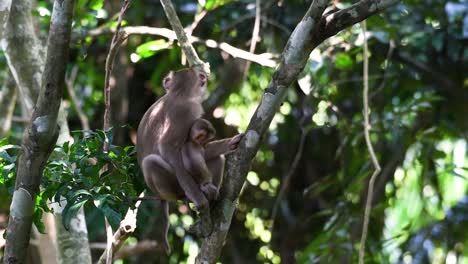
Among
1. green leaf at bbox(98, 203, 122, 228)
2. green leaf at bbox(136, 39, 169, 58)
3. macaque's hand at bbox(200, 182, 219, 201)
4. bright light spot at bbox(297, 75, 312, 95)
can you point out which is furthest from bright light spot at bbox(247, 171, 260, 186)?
green leaf at bbox(98, 203, 122, 228)

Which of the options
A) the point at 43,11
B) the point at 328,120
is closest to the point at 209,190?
the point at 43,11

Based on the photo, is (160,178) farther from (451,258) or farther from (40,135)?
(451,258)

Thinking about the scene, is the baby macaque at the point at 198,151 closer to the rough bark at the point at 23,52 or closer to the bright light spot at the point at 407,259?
the rough bark at the point at 23,52

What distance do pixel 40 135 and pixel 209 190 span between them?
42.2 inches

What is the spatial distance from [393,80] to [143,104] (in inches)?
97.1

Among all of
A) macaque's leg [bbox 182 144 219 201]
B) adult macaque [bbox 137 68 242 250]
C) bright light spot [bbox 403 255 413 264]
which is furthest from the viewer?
bright light spot [bbox 403 255 413 264]

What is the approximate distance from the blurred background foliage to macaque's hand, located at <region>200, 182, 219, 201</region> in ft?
4.00

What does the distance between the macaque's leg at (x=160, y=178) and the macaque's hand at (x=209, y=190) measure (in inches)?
7.8

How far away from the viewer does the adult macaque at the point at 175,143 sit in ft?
12.9

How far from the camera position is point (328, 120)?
634 cm

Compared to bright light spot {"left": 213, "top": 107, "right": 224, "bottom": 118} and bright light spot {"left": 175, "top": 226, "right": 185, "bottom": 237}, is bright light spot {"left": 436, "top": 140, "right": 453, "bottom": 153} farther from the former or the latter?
bright light spot {"left": 175, "top": 226, "right": 185, "bottom": 237}

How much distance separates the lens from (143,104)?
7.91 meters

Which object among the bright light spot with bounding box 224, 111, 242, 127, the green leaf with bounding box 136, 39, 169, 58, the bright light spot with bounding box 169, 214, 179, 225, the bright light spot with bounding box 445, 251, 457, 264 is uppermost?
the green leaf with bounding box 136, 39, 169, 58

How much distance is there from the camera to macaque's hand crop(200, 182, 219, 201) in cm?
368
